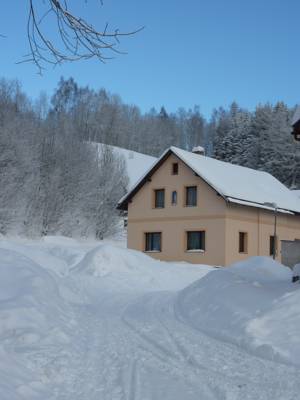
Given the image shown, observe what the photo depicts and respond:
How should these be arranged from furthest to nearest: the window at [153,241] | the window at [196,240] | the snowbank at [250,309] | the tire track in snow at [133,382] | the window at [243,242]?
the window at [153,241] < the window at [243,242] < the window at [196,240] < the snowbank at [250,309] < the tire track in snow at [133,382]

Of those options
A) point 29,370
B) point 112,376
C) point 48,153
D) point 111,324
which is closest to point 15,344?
point 29,370

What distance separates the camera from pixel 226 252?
29.5 metres

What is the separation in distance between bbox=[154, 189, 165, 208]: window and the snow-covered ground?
17.3 metres

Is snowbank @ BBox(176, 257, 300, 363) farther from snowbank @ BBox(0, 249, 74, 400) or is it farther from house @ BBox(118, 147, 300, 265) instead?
house @ BBox(118, 147, 300, 265)

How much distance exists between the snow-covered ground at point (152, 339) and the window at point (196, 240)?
15368mm

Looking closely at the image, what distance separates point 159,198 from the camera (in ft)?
108

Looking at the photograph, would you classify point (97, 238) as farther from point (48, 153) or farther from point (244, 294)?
point (244, 294)

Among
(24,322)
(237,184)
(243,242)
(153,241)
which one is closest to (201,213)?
(243,242)

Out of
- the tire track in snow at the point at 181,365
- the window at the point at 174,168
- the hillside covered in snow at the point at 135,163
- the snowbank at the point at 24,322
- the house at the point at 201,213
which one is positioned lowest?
the tire track in snow at the point at 181,365

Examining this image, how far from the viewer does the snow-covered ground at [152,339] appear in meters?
5.86

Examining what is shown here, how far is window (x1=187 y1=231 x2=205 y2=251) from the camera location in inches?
1212

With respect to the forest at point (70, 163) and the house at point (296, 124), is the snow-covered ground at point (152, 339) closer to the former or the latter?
the house at point (296, 124)

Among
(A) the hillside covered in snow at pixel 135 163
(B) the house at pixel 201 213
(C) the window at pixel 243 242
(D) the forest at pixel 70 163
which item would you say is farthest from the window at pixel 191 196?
(A) the hillside covered in snow at pixel 135 163

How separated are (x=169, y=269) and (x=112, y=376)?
16.6 m
